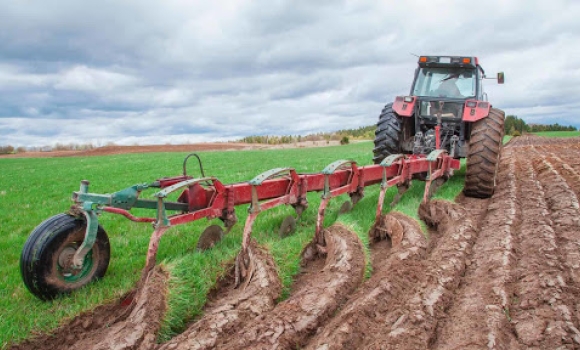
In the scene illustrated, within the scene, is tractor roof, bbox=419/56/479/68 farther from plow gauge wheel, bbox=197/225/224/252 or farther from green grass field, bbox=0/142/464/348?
plow gauge wheel, bbox=197/225/224/252

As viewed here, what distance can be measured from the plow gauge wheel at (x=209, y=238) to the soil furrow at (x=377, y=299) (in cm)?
154

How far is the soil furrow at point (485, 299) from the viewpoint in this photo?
107 inches

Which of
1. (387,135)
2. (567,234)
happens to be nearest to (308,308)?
(567,234)

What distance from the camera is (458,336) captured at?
2.77 metres

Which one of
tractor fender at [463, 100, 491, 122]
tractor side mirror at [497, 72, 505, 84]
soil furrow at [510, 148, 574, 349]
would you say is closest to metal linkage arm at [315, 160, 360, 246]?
soil furrow at [510, 148, 574, 349]

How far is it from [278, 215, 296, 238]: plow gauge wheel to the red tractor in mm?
3320

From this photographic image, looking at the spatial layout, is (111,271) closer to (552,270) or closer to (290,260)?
(290,260)

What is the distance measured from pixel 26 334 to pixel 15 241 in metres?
3.03

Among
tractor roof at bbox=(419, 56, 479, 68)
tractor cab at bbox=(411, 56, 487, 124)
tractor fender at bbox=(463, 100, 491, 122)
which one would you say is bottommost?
tractor fender at bbox=(463, 100, 491, 122)

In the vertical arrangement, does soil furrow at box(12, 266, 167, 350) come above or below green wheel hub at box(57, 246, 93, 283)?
below

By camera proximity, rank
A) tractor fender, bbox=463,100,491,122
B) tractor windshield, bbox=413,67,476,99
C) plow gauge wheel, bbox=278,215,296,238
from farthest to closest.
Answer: tractor windshield, bbox=413,67,476,99 < tractor fender, bbox=463,100,491,122 < plow gauge wheel, bbox=278,215,296,238

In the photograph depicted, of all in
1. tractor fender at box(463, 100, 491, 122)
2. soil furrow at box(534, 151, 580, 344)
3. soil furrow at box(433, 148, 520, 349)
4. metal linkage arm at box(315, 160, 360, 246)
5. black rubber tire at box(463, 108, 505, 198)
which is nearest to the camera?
soil furrow at box(433, 148, 520, 349)

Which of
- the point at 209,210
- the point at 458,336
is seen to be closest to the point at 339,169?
the point at 209,210

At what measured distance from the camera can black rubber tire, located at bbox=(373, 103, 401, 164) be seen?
7863mm
